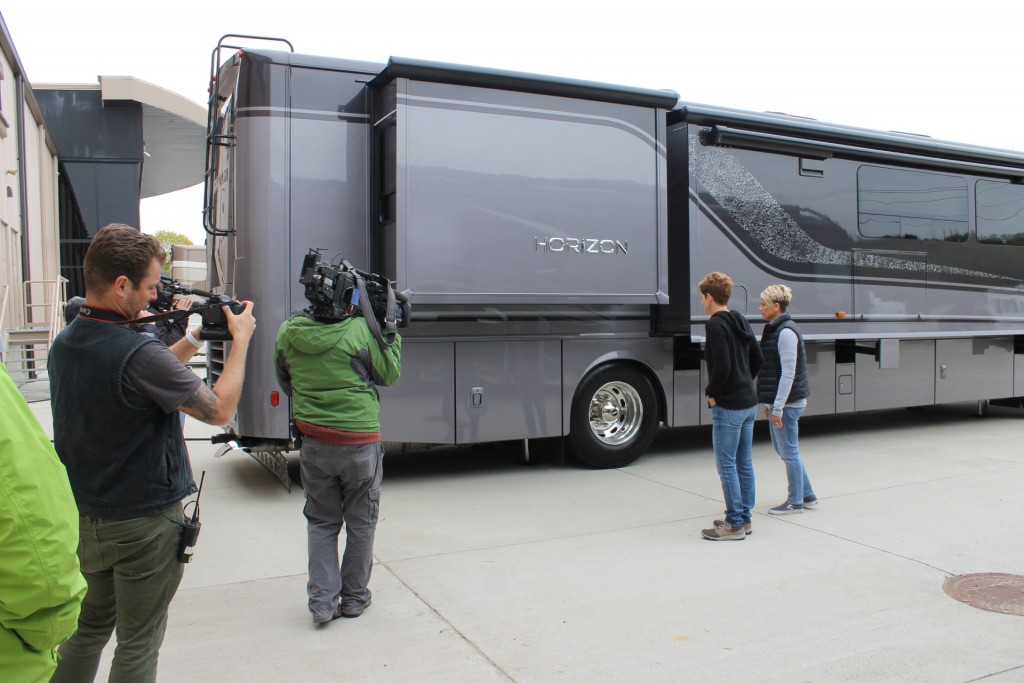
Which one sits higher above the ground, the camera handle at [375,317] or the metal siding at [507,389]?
the camera handle at [375,317]

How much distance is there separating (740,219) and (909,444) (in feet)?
11.4

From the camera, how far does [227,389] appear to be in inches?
112

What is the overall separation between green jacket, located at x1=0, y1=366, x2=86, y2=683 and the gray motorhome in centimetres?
518

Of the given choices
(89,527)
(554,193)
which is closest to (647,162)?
(554,193)

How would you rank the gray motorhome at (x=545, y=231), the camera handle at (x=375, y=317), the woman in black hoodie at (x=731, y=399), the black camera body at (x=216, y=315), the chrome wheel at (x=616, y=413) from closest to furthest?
the black camera body at (x=216, y=315) < the camera handle at (x=375, y=317) < the woman in black hoodie at (x=731, y=399) < the gray motorhome at (x=545, y=231) < the chrome wheel at (x=616, y=413)

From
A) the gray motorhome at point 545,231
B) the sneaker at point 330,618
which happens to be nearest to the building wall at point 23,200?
the gray motorhome at point 545,231

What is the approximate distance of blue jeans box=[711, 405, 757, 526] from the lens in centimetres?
571

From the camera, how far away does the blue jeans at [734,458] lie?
5715 millimetres

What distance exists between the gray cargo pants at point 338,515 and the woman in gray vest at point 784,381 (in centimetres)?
325

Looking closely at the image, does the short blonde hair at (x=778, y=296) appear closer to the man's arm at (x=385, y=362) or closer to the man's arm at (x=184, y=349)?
the man's arm at (x=385, y=362)

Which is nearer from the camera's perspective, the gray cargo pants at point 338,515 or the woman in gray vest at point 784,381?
the gray cargo pants at point 338,515

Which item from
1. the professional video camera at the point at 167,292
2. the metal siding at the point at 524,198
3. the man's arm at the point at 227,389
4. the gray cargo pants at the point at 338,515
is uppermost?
the metal siding at the point at 524,198

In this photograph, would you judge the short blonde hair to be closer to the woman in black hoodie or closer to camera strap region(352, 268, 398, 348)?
the woman in black hoodie

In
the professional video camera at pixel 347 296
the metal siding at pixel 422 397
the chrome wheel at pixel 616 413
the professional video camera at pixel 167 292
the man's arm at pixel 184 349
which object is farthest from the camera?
the chrome wheel at pixel 616 413
